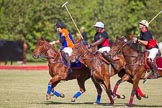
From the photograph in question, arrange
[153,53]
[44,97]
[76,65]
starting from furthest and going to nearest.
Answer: [44,97], [76,65], [153,53]

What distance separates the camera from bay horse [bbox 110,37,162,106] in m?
21.1

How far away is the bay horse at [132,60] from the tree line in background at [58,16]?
32.8 metres

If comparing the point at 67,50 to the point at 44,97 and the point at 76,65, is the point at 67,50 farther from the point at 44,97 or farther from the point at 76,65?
the point at 44,97

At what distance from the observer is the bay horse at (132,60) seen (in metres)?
21.1

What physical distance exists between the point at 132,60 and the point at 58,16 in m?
33.8

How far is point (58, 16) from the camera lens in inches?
2153

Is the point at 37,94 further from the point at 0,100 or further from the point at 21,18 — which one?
the point at 21,18

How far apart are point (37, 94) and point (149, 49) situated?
540 cm

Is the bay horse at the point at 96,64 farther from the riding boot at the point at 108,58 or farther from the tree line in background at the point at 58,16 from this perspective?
the tree line in background at the point at 58,16

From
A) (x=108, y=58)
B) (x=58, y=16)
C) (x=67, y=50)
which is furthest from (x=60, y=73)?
(x=58, y=16)

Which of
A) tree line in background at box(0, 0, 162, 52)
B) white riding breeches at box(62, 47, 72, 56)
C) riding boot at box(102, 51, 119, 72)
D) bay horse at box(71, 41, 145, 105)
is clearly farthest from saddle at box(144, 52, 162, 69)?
tree line in background at box(0, 0, 162, 52)

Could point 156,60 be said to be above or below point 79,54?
below

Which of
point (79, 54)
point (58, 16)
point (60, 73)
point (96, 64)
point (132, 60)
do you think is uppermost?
point (58, 16)

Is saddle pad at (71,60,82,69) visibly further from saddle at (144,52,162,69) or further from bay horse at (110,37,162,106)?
saddle at (144,52,162,69)
